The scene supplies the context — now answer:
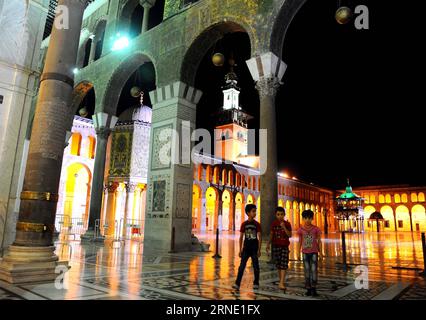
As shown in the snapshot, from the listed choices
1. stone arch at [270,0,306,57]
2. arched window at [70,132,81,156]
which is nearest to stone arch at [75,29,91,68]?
stone arch at [270,0,306,57]

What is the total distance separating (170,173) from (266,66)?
4317mm

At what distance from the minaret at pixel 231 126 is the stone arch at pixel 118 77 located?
3436cm

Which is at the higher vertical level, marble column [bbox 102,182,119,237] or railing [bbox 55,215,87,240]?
marble column [bbox 102,182,119,237]

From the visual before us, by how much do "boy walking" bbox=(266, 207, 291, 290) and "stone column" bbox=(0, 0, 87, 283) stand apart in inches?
133

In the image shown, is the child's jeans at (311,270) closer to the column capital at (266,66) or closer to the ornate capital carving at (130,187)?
the column capital at (266,66)

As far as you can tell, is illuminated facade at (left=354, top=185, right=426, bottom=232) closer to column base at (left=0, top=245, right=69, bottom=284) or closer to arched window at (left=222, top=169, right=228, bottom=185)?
arched window at (left=222, top=169, right=228, bottom=185)

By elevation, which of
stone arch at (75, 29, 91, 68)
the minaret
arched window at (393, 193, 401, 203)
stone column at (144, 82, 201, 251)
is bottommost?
stone column at (144, 82, 201, 251)

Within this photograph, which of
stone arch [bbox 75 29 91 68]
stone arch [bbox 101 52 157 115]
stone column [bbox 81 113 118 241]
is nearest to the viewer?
stone arch [bbox 101 52 157 115]

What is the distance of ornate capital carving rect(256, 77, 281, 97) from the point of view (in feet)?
27.8

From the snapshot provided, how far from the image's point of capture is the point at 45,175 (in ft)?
16.4

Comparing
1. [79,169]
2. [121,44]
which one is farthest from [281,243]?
[79,169]

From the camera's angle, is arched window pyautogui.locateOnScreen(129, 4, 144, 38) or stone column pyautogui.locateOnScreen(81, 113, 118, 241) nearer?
stone column pyautogui.locateOnScreen(81, 113, 118, 241)
